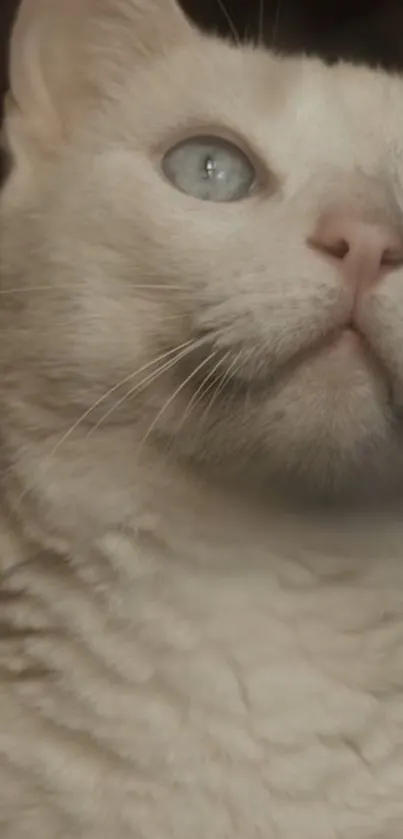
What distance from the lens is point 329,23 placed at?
1636mm

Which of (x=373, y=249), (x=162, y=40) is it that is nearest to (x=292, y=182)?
(x=373, y=249)

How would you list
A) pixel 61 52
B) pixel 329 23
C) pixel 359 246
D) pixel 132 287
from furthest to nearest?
pixel 329 23, pixel 61 52, pixel 132 287, pixel 359 246

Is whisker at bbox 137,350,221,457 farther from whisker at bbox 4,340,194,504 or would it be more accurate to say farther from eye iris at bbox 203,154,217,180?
eye iris at bbox 203,154,217,180

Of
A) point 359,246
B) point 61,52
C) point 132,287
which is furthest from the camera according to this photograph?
point 61,52

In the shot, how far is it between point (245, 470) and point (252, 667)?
15cm

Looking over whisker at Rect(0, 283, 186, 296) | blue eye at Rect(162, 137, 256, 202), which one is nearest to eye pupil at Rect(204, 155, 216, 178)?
blue eye at Rect(162, 137, 256, 202)

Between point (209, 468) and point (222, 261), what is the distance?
17 cm

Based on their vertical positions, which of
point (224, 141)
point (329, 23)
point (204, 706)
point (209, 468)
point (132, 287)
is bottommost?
point (204, 706)

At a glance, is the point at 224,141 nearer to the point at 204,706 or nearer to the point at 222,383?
the point at 222,383

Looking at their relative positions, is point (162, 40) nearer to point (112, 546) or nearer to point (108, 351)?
point (108, 351)

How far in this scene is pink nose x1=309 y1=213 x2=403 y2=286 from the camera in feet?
2.73

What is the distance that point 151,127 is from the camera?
40.7 inches

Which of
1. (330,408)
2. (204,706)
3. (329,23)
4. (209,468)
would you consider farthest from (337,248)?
(329,23)

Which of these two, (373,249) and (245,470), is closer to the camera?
(373,249)
